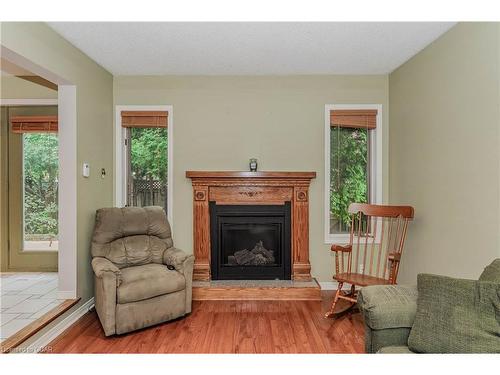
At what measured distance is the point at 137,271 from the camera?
3174mm

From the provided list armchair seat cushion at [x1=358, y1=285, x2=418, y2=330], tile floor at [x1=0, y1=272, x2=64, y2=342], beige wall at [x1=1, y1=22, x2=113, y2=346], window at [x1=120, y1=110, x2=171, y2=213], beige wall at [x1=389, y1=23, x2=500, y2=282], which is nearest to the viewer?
armchair seat cushion at [x1=358, y1=285, x2=418, y2=330]

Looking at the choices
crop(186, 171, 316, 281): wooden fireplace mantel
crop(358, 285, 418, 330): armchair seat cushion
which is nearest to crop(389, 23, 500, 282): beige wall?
crop(358, 285, 418, 330): armchair seat cushion

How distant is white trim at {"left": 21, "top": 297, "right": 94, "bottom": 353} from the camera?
2.65 metres

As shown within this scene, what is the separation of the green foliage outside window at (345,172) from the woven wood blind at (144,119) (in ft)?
6.96

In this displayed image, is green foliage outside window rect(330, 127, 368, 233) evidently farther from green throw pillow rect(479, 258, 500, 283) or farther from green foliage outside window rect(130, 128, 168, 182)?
green throw pillow rect(479, 258, 500, 283)

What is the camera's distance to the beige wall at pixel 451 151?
2.42 m

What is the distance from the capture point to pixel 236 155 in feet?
13.9

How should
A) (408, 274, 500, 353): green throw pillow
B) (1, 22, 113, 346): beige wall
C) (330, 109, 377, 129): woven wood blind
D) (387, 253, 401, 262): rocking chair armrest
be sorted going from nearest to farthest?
1. (408, 274, 500, 353): green throw pillow
2. (1, 22, 113, 346): beige wall
3. (387, 253, 401, 262): rocking chair armrest
4. (330, 109, 377, 129): woven wood blind

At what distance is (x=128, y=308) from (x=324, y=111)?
3.09 m

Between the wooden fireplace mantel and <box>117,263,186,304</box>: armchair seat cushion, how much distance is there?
0.80m

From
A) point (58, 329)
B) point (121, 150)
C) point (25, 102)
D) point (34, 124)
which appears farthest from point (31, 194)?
point (58, 329)

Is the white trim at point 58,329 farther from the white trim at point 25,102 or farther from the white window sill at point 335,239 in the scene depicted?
the white window sill at point 335,239

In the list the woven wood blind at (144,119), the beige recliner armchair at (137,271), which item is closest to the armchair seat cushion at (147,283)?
the beige recliner armchair at (137,271)

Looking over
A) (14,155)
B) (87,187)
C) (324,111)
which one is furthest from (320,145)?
(14,155)
